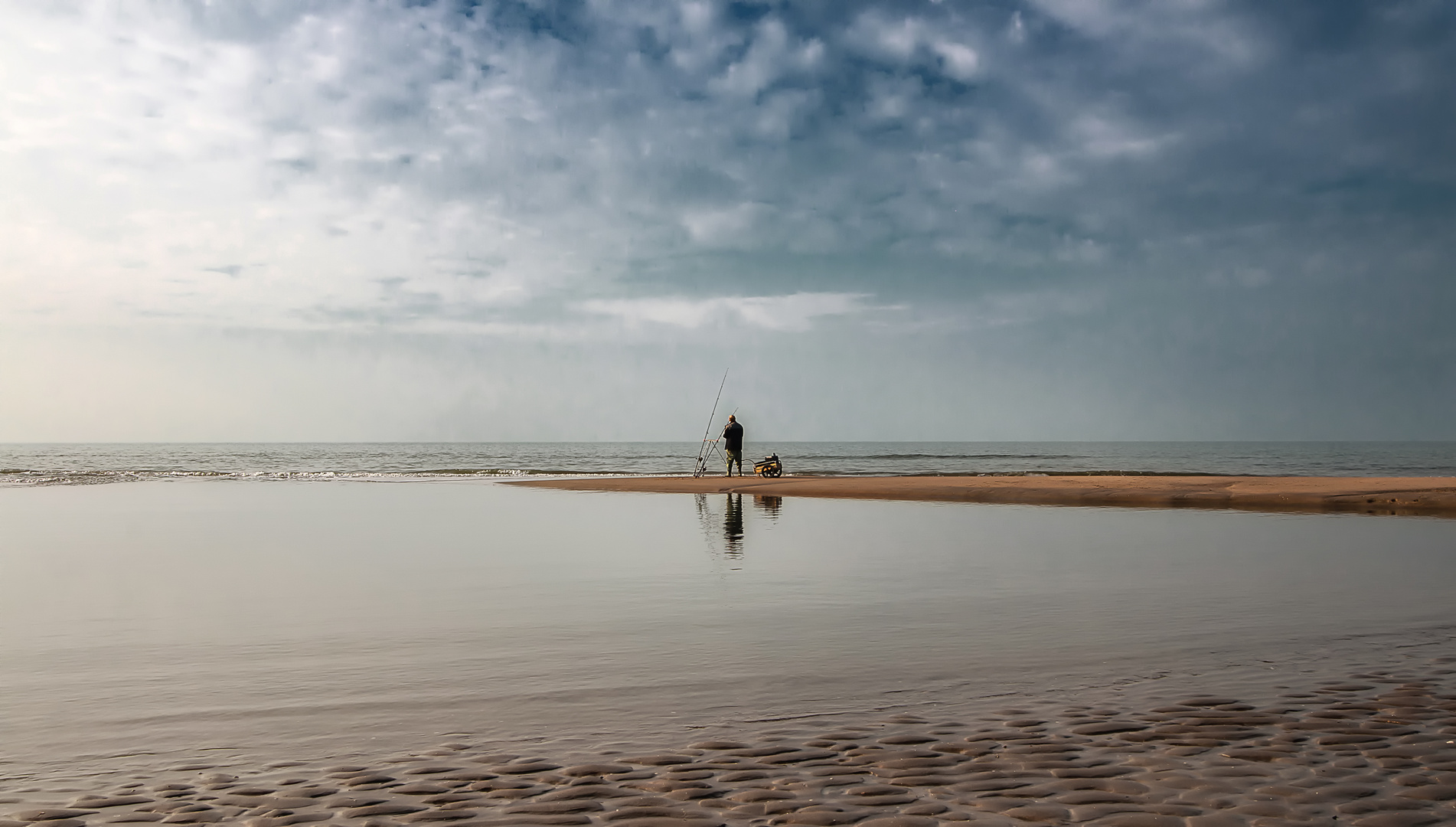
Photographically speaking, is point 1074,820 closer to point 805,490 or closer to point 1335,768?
point 1335,768

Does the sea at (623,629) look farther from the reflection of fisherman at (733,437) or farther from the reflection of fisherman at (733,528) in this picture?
the reflection of fisherman at (733,437)

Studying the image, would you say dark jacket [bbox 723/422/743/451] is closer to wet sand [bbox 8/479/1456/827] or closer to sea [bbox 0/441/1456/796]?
sea [bbox 0/441/1456/796]

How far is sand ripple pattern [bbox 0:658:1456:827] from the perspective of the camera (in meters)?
3.81

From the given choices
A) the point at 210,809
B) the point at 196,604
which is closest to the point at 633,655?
the point at 210,809

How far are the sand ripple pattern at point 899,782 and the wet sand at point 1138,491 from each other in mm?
20034

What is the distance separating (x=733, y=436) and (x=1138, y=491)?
15.4 m

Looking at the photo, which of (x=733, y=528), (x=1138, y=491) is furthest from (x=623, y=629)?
(x=1138, y=491)

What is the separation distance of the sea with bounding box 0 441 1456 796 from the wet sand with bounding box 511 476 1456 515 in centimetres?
544

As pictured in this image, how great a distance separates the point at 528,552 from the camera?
44.5ft

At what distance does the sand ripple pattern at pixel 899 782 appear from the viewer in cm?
381

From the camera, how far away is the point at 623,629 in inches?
312

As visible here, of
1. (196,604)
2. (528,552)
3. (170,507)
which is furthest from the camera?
(170,507)

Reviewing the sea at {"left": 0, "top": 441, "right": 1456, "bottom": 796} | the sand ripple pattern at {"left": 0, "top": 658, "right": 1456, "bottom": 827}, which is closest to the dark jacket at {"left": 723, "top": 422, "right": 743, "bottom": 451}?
the sea at {"left": 0, "top": 441, "right": 1456, "bottom": 796}

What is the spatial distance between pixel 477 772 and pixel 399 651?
3032 millimetres
